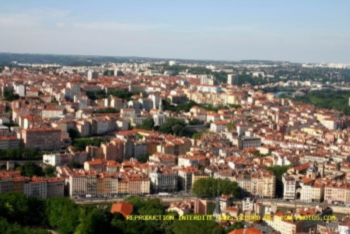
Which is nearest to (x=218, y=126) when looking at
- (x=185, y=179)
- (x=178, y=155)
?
(x=178, y=155)

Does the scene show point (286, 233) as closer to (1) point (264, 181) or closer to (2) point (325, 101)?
(1) point (264, 181)

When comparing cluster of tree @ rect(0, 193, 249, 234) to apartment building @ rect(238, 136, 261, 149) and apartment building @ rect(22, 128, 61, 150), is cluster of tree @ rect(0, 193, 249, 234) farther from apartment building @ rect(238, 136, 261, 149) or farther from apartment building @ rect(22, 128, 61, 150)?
apartment building @ rect(238, 136, 261, 149)

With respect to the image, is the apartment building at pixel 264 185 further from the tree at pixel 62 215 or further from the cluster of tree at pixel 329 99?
the cluster of tree at pixel 329 99

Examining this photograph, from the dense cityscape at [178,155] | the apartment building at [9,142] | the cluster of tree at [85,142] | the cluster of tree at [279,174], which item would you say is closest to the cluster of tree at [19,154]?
the dense cityscape at [178,155]

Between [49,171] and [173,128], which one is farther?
[173,128]

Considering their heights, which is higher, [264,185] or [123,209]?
[123,209]

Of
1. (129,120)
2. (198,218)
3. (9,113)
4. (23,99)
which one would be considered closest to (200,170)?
(198,218)

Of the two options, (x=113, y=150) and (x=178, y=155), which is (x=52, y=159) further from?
(x=178, y=155)
